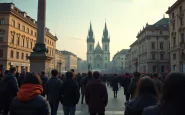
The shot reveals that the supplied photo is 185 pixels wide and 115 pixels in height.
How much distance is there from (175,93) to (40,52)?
46.4 ft

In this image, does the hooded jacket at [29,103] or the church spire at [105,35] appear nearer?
the hooded jacket at [29,103]

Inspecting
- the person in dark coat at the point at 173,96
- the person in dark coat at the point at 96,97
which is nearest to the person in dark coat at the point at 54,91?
the person in dark coat at the point at 96,97

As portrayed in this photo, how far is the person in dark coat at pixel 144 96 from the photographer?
133 inches

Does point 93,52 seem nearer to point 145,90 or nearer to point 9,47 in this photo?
point 9,47

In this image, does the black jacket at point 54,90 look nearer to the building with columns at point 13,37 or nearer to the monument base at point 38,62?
the monument base at point 38,62

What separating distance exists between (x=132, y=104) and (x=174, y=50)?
41.8 m

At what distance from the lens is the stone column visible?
589 inches

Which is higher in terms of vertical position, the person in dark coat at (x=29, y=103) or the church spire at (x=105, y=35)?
the church spire at (x=105, y=35)

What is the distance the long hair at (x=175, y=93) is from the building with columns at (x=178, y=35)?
121ft

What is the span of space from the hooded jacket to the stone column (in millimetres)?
11929

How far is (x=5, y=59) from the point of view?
135 feet

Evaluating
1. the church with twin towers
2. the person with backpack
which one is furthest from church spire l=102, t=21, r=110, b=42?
the person with backpack

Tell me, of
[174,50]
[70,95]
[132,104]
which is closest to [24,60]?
[174,50]

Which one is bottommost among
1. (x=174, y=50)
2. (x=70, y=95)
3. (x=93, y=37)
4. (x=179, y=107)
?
(x=70, y=95)
